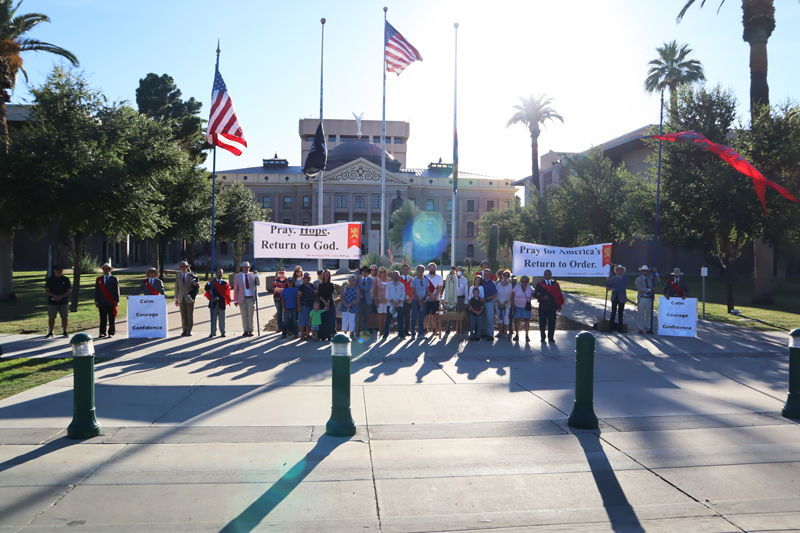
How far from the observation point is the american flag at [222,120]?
14.7 m

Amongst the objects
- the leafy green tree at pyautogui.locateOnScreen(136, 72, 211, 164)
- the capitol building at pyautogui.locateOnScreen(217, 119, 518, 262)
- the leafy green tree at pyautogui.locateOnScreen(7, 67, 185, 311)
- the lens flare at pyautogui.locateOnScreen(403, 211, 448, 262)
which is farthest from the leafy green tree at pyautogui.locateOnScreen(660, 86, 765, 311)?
the capitol building at pyautogui.locateOnScreen(217, 119, 518, 262)

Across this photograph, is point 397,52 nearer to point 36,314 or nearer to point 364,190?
point 36,314

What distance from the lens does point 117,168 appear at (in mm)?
17016

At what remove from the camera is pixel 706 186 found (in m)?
17.6

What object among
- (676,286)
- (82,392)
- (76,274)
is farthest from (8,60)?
(676,286)

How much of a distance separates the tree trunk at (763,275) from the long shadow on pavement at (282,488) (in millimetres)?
22346

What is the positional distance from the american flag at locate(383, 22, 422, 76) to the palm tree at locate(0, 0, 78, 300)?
513 inches

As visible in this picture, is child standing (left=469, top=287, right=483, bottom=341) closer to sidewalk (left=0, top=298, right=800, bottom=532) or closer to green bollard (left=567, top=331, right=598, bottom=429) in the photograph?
sidewalk (left=0, top=298, right=800, bottom=532)

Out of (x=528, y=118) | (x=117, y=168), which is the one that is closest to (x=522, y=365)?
(x=117, y=168)

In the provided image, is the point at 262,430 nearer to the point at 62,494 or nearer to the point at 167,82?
the point at 62,494

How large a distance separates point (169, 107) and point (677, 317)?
36.3 m

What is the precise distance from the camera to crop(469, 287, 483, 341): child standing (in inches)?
469

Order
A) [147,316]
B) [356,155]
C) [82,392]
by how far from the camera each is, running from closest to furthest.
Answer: [82,392] → [147,316] → [356,155]

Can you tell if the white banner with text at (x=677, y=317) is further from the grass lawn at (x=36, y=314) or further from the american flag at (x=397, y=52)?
the grass lawn at (x=36, y=314)
